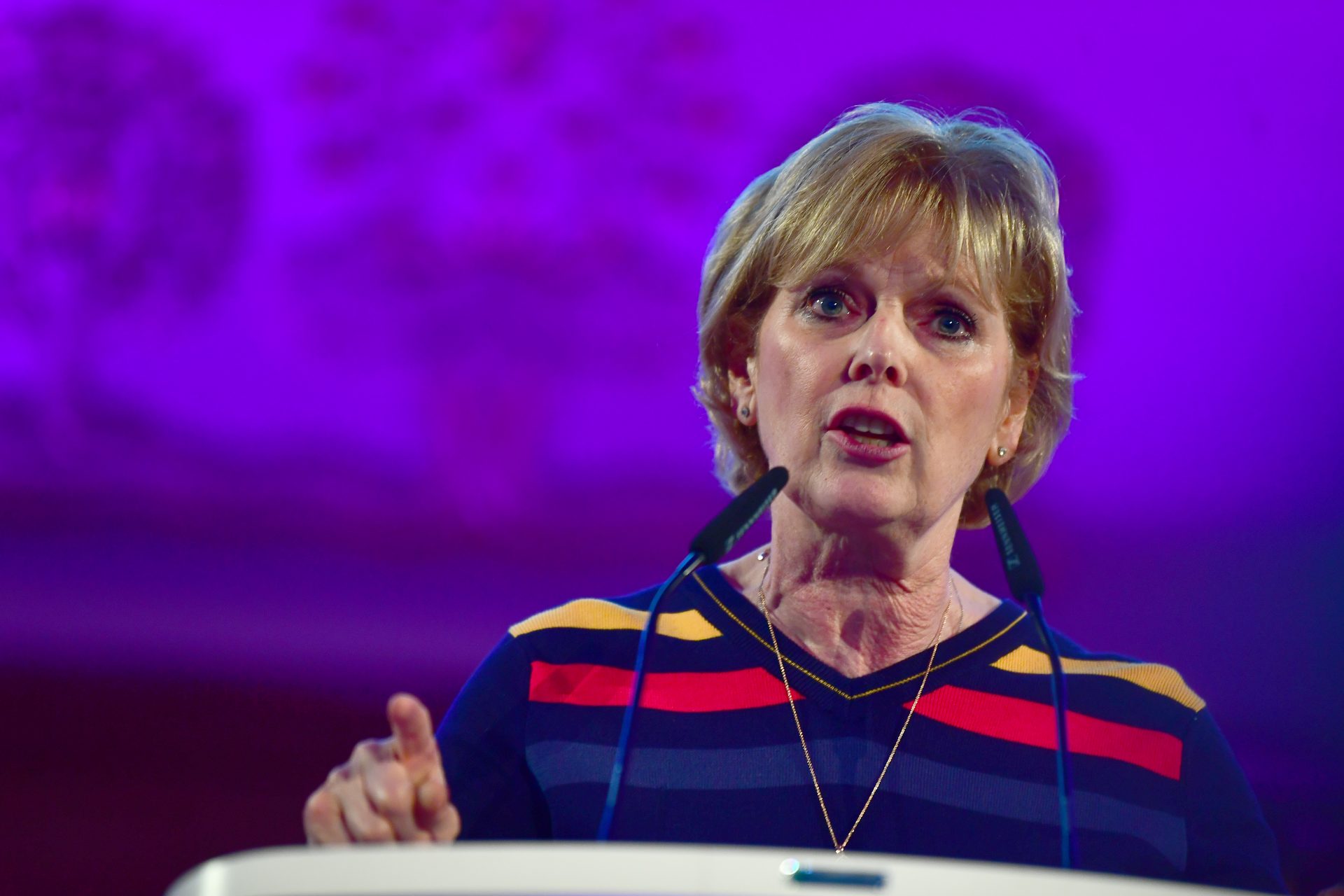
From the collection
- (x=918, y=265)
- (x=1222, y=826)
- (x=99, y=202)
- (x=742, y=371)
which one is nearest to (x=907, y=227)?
(x=918, y=265)

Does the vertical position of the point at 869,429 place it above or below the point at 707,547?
above

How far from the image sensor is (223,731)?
2193 millimetres

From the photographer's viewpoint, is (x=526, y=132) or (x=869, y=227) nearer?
(x=869, y=227)

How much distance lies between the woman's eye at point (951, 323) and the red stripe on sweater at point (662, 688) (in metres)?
0.45

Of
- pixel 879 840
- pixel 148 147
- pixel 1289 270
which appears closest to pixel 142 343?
pixel 148 147

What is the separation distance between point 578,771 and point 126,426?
132cm

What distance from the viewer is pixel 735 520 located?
1.19 metres

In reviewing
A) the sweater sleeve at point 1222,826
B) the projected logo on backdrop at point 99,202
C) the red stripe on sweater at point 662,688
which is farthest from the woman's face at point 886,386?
the projected logo on backdrop at point 99,202

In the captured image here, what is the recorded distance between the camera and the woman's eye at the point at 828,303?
1.51 m

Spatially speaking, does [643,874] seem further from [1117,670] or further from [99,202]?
[99,202]

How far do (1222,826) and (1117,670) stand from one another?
21cm

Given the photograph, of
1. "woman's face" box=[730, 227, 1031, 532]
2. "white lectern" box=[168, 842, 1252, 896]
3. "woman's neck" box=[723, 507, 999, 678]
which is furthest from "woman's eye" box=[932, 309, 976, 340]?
"white lectern" box=[168, 842, 1252, 896]

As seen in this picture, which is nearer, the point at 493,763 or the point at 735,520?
the point at 735,520

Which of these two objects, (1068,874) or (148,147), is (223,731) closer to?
(148,147)
